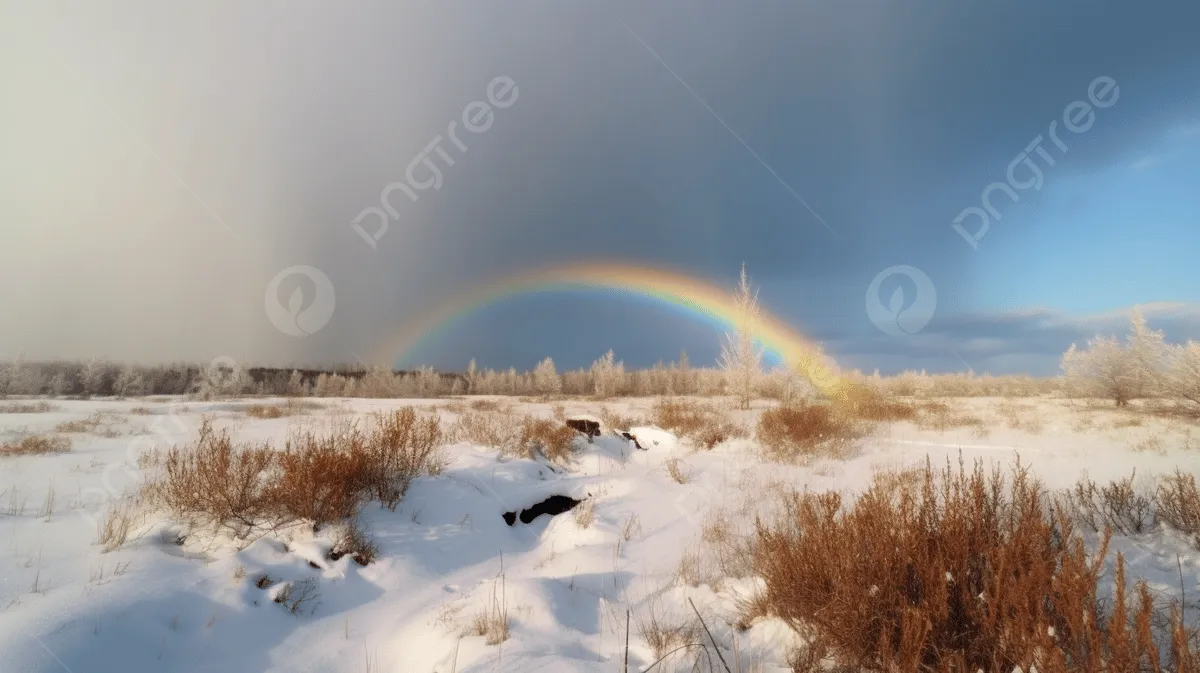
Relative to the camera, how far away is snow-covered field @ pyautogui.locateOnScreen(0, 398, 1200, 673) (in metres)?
3.14

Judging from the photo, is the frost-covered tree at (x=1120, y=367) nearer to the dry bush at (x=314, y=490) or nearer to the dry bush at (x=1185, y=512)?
the dry bush at (x=1185, y=512)

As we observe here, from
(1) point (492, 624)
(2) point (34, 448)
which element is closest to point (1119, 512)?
(1) point (492, 624)

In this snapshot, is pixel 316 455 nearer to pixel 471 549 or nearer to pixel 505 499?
pixel 471 549

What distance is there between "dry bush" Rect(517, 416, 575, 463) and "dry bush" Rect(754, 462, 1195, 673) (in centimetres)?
774

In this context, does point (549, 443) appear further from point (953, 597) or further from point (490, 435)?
point (953, 597)

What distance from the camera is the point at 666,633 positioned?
10.9 feet

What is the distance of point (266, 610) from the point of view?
12.5ft

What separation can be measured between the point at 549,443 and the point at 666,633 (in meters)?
8.55

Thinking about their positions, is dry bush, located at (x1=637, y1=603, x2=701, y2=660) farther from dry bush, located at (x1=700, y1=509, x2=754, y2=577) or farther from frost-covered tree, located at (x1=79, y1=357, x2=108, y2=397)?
frost-covered tree, located at (x1=79, y1=357, x2=108, y2=397)

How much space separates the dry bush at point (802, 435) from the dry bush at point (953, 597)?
8.38 meters

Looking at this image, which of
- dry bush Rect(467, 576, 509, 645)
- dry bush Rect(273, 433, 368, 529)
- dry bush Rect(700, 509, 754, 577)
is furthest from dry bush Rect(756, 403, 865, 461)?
dry bush Rect(273, 433, 368, 529)

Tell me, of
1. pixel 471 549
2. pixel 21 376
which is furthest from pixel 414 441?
pixel 21 376

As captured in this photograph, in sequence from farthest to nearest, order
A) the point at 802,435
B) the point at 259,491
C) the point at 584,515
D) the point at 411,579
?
the point at 802,435 < the point at 584,515 < the point at 259,491 < the point at 411,579

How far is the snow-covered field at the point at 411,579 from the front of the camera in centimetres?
314
